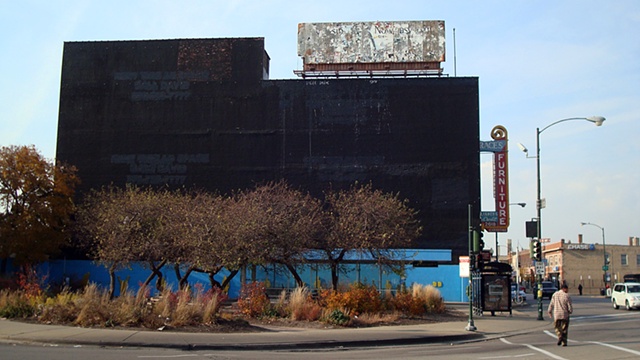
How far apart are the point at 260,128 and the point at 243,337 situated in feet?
111

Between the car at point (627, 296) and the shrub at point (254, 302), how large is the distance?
25.5 metres

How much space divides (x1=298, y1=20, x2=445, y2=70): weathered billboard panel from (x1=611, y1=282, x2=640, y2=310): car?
22.1m

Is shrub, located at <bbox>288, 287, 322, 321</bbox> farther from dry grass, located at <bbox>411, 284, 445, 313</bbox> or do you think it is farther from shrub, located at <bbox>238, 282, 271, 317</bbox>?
dry grass, located at <bbox>411, 284, 445, 313</bbox>

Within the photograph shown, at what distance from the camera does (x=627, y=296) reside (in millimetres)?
39469

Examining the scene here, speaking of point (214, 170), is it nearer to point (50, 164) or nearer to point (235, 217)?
point (50, 164)

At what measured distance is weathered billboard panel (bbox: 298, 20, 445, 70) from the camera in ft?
169

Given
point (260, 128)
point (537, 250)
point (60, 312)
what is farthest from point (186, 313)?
point (260, 128)

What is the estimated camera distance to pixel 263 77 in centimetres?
5253

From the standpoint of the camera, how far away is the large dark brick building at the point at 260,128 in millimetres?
50281

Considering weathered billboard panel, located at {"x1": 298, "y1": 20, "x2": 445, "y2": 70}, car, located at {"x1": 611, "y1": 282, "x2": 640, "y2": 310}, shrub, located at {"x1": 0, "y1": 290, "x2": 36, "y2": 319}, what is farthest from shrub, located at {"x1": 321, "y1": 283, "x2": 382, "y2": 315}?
weathered billboard panel, located at {"x1": 298, "y1": 20, "x2": 445, "y2": 70}

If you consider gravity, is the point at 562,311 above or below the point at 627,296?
above

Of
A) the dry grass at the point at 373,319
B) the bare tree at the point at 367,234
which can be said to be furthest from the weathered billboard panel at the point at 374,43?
the dry grass at the point at 373,319

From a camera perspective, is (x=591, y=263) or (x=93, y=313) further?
(x=591, y=263)

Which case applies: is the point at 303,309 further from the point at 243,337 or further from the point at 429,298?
the point at 429,298
